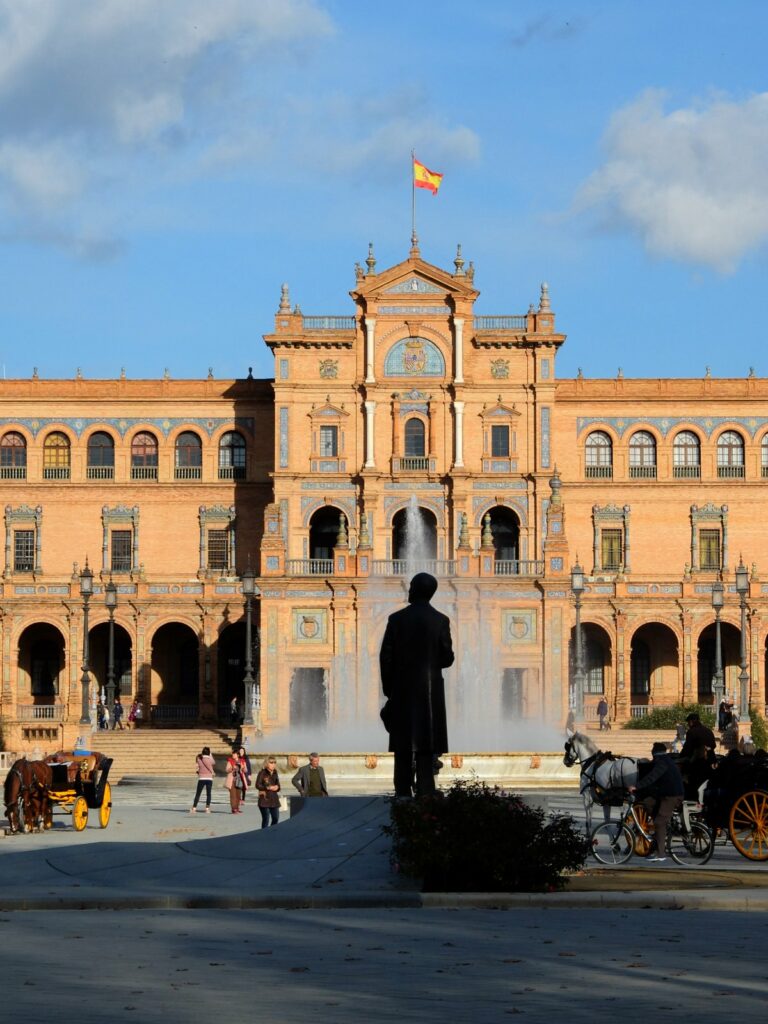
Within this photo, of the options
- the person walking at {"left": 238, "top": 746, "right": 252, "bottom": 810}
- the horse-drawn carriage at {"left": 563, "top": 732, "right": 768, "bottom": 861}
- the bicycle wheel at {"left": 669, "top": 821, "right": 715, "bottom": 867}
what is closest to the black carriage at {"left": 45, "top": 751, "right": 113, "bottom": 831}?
the person walking at {"left": 238, "top": 746, "right": 252, "bottom": 810}

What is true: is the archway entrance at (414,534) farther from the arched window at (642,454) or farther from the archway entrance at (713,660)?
the archway entrance at (713,660)

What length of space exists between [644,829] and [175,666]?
5110 centimetres

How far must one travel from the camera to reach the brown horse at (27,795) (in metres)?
29.3

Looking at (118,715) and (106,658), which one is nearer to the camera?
(118,715)

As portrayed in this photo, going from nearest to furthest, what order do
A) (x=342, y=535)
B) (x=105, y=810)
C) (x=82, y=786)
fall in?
1. (x=82, y=786)
2. (x=105, y=810)
3. (x=342, y=535)

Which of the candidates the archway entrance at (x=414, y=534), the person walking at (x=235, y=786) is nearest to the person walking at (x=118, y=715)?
the archway entrance at (x=414, y=534)

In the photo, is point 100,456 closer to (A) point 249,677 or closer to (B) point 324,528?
(B) point 324,528

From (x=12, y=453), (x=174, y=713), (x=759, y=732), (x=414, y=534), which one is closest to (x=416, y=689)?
(x=759, y=732)

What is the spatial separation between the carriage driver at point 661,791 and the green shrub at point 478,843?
4.04 meters

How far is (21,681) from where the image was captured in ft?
234

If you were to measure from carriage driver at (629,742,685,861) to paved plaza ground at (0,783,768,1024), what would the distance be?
2.12 feet

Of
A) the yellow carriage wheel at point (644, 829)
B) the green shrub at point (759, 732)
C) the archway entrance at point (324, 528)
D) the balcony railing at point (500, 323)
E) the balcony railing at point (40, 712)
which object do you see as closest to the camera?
the yellow carriage wheel at point (644, 829)

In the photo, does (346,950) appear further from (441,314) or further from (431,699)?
(441,314)

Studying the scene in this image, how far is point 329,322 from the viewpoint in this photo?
229ft
